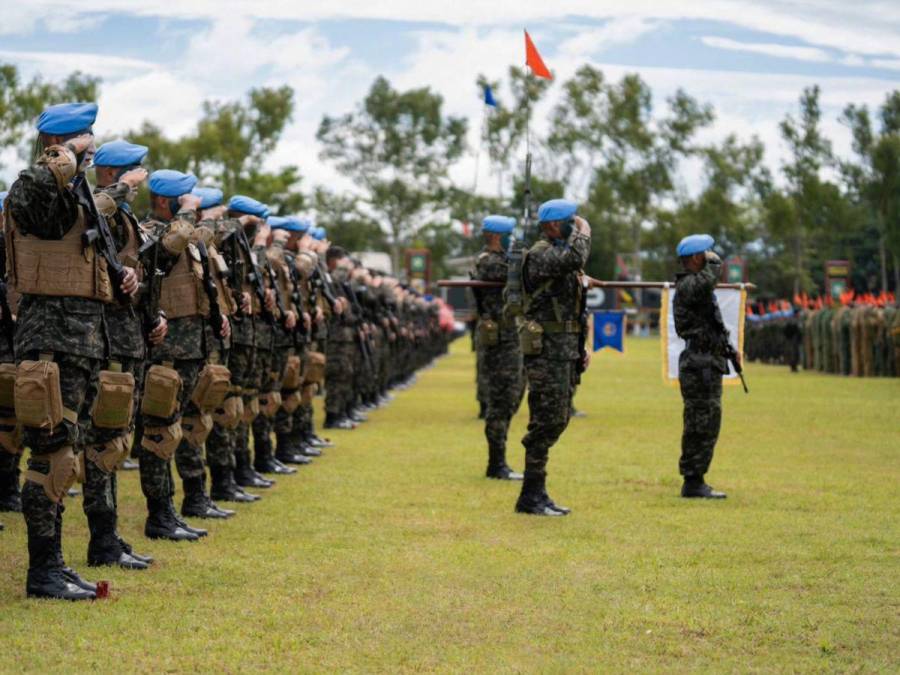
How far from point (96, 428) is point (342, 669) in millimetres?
2556

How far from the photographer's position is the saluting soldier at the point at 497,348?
1211 centimetres

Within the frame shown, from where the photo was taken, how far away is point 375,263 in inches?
2562

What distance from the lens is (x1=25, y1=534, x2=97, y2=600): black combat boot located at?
669 centimetres

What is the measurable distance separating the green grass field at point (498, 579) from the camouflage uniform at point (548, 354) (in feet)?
1.79

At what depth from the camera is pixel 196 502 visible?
9648 millimetres

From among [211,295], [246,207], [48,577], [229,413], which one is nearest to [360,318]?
[246,207]

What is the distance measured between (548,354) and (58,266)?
4.22m

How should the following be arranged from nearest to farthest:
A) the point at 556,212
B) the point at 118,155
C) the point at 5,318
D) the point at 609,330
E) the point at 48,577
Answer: the point at 48,577 < the point at 118,155 < the point at 5,318 < the point at 556,212 < the point at 609,330

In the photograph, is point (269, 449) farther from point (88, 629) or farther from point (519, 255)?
point (88, 629)

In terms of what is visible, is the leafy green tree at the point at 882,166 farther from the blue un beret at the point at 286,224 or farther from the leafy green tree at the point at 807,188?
the blue un beret at the point at 286,224

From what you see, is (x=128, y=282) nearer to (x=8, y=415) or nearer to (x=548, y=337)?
(x=8, y=415)

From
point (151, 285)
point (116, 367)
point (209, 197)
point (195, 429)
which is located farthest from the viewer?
point (209, 197)

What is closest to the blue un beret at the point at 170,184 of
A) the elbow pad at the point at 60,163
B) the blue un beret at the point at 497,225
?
the elbow pad at the point at 60,163

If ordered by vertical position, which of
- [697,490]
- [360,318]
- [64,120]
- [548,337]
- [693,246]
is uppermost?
[64,120]
